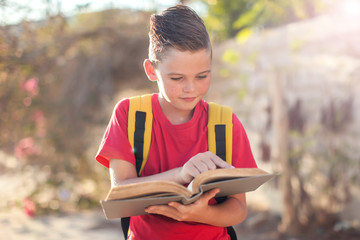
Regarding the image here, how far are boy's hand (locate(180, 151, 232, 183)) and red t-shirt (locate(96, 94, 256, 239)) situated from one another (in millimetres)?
184

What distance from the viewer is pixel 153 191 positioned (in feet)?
3.54

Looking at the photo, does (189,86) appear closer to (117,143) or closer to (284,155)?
(117,143)

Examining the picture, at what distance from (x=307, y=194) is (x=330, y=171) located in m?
0.34

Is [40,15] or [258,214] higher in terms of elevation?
[40,15]

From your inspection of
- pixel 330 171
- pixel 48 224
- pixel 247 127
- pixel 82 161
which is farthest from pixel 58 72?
pixel 330 171

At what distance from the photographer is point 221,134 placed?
1.40 metres

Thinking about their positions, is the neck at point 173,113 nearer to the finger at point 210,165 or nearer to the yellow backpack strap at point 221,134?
the yellow backpack strap at point 221,134

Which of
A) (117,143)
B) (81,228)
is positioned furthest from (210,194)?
(81,228)

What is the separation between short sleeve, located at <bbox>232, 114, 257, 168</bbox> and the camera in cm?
141

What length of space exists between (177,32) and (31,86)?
4.22m

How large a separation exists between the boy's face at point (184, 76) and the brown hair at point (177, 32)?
2 centimetres

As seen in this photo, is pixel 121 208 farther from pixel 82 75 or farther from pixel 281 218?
pixel 82 75

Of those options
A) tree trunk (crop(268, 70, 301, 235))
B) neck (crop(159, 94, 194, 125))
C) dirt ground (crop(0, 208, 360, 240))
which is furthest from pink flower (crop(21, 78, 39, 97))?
neck (crop(159, 94, 194, 125))

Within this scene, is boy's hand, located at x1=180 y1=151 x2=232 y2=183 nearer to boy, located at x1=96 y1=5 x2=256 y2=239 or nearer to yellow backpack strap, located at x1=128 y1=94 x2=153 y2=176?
boy, located at x1=96 y1=5 x2=256 y2=239
